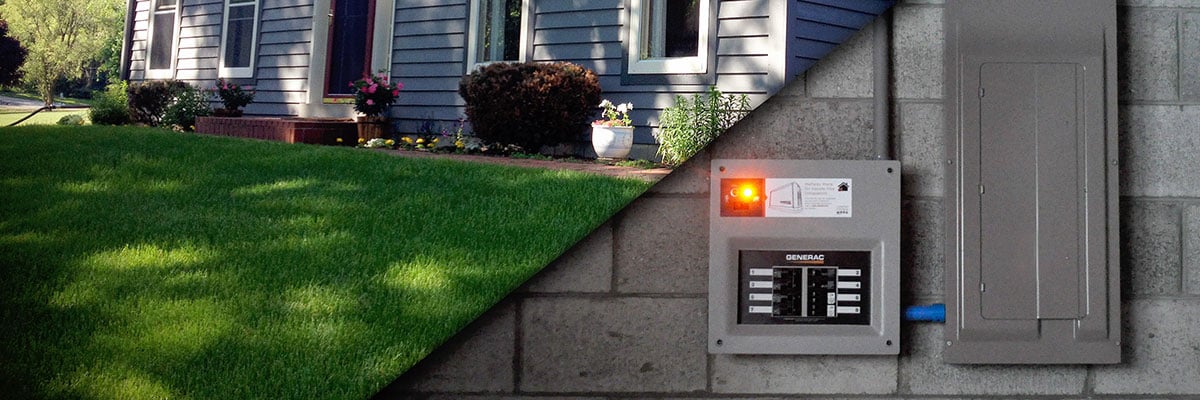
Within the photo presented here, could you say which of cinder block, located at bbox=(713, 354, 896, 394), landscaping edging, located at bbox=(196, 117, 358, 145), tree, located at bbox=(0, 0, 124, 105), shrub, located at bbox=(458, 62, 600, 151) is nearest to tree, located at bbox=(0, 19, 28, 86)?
tree, located at bbox=(0, 0, 124, 105)

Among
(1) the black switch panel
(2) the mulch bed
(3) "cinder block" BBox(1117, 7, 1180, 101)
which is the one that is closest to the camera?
(2) the mulch bed

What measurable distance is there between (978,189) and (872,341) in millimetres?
301

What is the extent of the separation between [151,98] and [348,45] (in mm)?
287

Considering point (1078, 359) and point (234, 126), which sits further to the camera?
point (1078, 359)

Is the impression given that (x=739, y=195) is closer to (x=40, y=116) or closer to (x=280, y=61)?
(x=280, y=61)

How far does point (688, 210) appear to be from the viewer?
1.47 m

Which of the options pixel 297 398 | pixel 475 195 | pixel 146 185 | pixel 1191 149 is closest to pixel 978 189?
pixel 1191 149

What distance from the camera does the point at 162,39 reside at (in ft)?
4.06

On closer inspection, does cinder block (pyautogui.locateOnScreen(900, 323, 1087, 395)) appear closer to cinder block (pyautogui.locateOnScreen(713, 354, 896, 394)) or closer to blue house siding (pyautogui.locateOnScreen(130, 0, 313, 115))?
cinder block (pyautogui.locateOnScreen(713, 354, 896, 394))

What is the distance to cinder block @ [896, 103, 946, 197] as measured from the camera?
1.47 metres

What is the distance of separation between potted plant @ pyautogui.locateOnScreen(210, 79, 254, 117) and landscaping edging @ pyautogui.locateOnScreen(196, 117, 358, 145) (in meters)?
0.01

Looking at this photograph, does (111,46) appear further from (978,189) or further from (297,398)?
(978,189)

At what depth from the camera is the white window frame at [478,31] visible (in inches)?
47.1

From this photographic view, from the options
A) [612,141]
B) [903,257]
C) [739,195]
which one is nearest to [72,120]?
[612,141]
